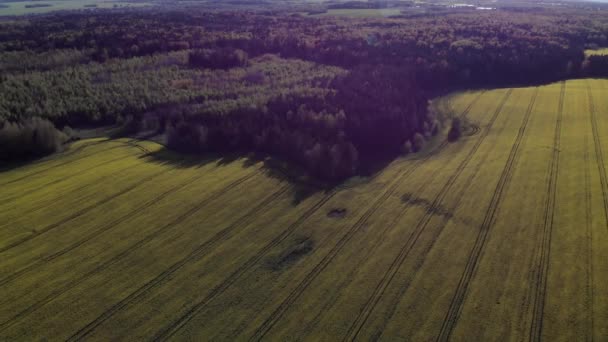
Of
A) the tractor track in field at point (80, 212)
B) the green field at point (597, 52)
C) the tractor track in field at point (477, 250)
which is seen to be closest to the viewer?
the tractor track in field at point (477, 250)

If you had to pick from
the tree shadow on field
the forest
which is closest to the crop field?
the tree shadow on field

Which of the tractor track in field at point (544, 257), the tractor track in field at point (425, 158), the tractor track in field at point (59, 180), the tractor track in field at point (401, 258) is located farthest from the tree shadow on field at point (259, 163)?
the tractor track in field at point (544, 257)

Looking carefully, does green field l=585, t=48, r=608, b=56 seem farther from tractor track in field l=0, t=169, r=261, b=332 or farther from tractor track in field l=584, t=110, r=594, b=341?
tractor track in field l=0, t=169, r=261, b=332

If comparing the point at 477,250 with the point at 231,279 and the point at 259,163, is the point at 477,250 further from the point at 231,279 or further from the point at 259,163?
the point at 259,163

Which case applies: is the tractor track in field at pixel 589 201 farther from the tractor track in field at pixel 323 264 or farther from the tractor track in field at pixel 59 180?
the tractor track in field at pixel 59 180

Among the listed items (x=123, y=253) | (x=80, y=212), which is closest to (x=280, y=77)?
(x=80, y=212)

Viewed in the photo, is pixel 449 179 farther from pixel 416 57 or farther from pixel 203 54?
pixel 203 54
